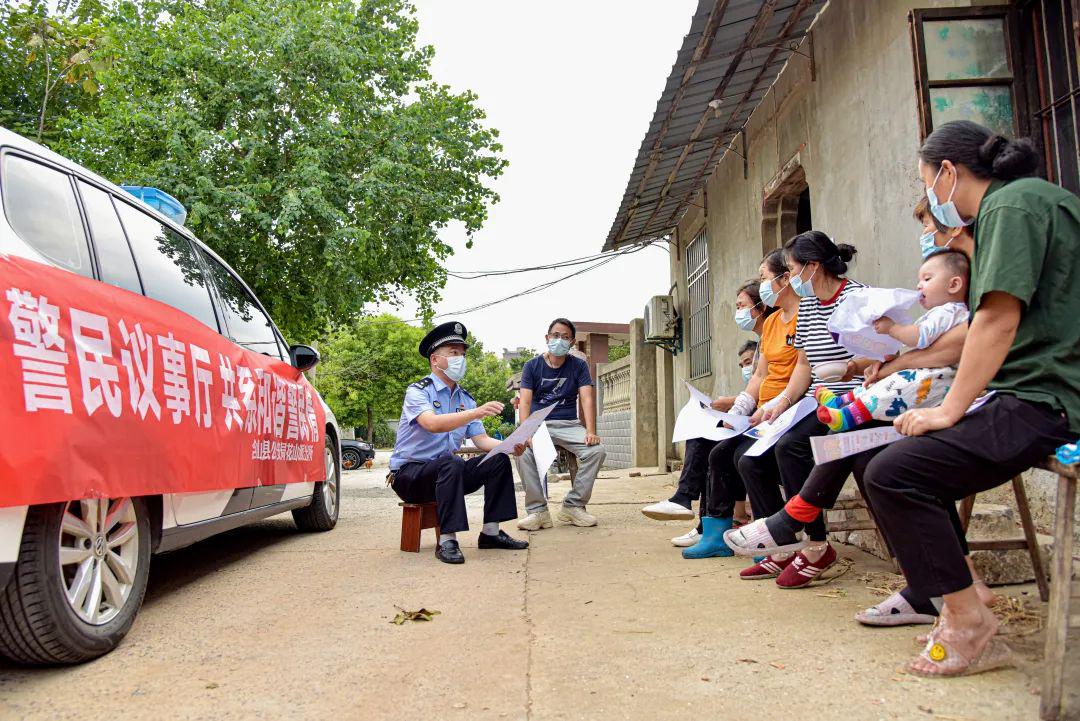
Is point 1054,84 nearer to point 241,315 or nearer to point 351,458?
point 241,315

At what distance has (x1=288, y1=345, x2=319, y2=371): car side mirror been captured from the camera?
16.2ft

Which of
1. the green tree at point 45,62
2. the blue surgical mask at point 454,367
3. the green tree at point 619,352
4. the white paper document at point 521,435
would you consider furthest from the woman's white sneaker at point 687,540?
the green tree at point 619,352

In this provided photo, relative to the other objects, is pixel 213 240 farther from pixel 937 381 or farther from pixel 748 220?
pixel 937 381

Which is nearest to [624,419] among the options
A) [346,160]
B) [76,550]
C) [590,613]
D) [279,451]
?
[346,160]

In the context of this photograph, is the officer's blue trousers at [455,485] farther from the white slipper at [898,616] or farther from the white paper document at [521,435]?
the white slipper at [898,616]

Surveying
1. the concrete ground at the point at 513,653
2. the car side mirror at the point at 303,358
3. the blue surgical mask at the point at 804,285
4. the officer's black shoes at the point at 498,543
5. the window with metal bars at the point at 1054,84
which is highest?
the window with metal bars at the point at 1054,84

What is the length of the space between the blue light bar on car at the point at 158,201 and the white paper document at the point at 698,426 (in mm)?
2848

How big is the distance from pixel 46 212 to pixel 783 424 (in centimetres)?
289

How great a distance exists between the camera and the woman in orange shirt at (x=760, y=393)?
13.3 ft

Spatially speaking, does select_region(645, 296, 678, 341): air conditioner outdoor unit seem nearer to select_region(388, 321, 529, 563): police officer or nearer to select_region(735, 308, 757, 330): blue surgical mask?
select_region(735, 308, 757, 330): blue surgical mask

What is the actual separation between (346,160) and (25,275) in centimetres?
972

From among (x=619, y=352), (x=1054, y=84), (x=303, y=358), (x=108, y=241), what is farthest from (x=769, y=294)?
(x=619, y=352)

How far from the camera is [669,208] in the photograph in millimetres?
10383

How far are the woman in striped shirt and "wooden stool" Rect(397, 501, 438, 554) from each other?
1.85 meters
